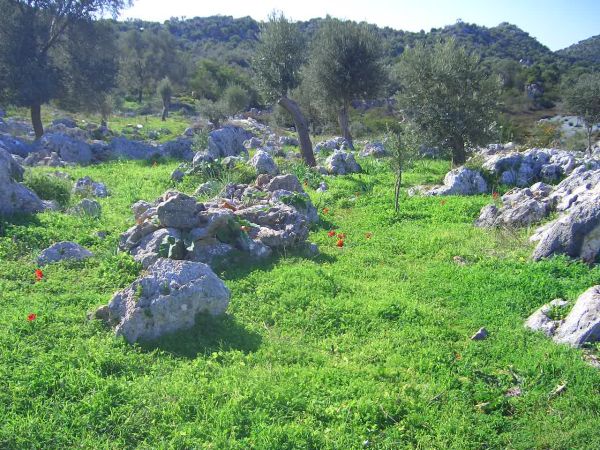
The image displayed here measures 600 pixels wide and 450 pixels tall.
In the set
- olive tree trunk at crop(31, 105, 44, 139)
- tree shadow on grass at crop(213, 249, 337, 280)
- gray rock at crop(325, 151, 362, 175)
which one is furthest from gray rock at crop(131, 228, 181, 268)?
olive tree trunk at crop(31, 105, 44, 139)

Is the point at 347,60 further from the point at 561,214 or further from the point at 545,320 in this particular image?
the point at 545,320

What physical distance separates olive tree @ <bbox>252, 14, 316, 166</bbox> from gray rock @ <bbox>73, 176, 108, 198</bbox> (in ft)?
31.5

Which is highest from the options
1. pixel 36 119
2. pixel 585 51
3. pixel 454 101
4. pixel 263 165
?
pixel 585 51

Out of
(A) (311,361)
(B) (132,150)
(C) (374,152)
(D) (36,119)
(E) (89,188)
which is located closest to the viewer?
(A) (311,361)

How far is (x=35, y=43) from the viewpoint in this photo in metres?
27.3

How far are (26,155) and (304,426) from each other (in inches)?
900

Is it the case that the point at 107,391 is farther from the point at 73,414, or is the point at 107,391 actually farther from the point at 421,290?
the point at 421,290

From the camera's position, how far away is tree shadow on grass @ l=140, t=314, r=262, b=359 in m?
7.10

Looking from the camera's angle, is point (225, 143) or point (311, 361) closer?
point (311, 361)

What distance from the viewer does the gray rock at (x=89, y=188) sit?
15.8 meters

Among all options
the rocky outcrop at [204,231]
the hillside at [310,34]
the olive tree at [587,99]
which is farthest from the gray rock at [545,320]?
the hillside at [310,34]

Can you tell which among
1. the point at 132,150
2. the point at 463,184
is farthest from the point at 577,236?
the point at 132,150

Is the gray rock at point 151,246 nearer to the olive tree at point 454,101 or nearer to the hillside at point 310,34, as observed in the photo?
the olive tree at point 454,101

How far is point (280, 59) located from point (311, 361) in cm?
1882
